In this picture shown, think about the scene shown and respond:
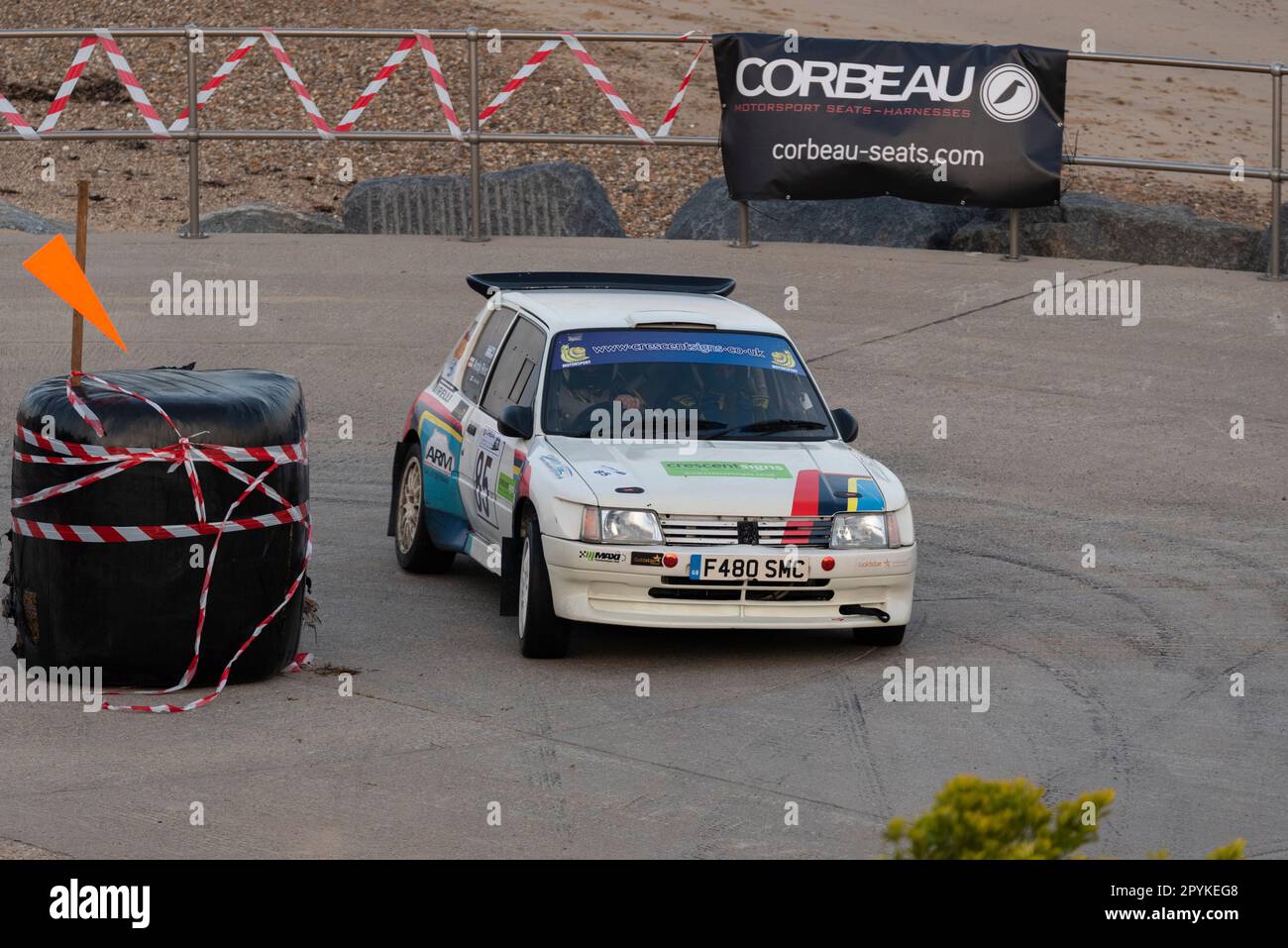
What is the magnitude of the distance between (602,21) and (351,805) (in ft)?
111

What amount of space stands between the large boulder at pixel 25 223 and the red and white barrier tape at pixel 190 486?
13760 millimetres

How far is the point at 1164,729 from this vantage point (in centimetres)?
848

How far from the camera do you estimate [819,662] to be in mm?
9547

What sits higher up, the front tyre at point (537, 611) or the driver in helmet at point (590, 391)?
the driver in helmet at point (590, 391)

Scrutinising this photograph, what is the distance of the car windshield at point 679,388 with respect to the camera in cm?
1012

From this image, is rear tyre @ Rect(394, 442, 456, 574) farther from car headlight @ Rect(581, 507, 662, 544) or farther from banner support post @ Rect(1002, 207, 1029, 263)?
banner support post @ Rect(1002, 207, 1029, 263)

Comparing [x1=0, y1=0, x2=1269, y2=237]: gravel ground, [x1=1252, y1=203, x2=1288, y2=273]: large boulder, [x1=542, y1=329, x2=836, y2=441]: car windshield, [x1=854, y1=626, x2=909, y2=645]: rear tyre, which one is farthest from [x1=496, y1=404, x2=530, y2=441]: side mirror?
[x1=0, y1=0, x2=1269, y2=237]: gravel ground

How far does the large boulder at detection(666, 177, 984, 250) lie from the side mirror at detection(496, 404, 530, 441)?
1126 centimetres

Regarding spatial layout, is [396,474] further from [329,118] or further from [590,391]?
[329,118]

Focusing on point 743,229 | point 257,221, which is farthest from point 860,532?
point 257,221

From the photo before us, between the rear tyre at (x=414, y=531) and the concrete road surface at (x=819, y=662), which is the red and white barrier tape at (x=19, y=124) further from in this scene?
the rear tyre at (x=414, y=531)

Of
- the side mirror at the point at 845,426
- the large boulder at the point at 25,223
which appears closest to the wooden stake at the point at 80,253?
the side mirror at the point at 845,426

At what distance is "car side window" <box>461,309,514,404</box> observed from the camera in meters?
11.1

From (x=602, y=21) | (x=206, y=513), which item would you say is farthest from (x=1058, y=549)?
(x=602, y=21)
